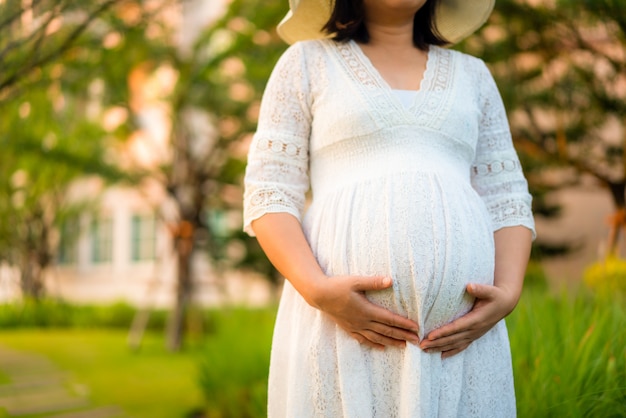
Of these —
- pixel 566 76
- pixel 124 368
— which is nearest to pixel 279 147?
pixel 566 76

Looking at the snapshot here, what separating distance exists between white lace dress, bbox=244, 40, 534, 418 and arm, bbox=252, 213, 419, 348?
1.2 inches

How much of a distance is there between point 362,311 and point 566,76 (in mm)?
4131

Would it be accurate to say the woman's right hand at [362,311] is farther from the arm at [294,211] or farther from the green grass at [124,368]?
the green grass at [124,368]

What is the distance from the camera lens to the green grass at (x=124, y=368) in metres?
4.23

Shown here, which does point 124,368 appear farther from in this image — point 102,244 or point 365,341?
point 102,244

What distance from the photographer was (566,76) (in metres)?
4.76

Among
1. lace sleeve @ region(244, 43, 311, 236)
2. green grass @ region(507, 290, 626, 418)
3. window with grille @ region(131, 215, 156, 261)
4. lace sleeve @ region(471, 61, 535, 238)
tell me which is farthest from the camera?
window with grille @ region(131, 215, 156, 261)

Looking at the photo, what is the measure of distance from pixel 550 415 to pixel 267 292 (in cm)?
757

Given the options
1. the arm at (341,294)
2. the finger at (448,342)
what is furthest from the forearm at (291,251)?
the finger at (448,342)

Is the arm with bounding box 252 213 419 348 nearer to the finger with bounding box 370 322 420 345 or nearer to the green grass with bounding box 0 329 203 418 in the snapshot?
the finger with bounding box 370 322 420 345

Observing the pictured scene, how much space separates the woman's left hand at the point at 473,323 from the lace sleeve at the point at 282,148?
0.40 meters

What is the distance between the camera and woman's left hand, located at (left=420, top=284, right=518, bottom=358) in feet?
4.12

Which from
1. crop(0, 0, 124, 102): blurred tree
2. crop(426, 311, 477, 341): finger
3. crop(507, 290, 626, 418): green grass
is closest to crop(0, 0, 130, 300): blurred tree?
crop(0, 0, 124, 102): blurred tree

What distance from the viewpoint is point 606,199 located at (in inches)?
315
